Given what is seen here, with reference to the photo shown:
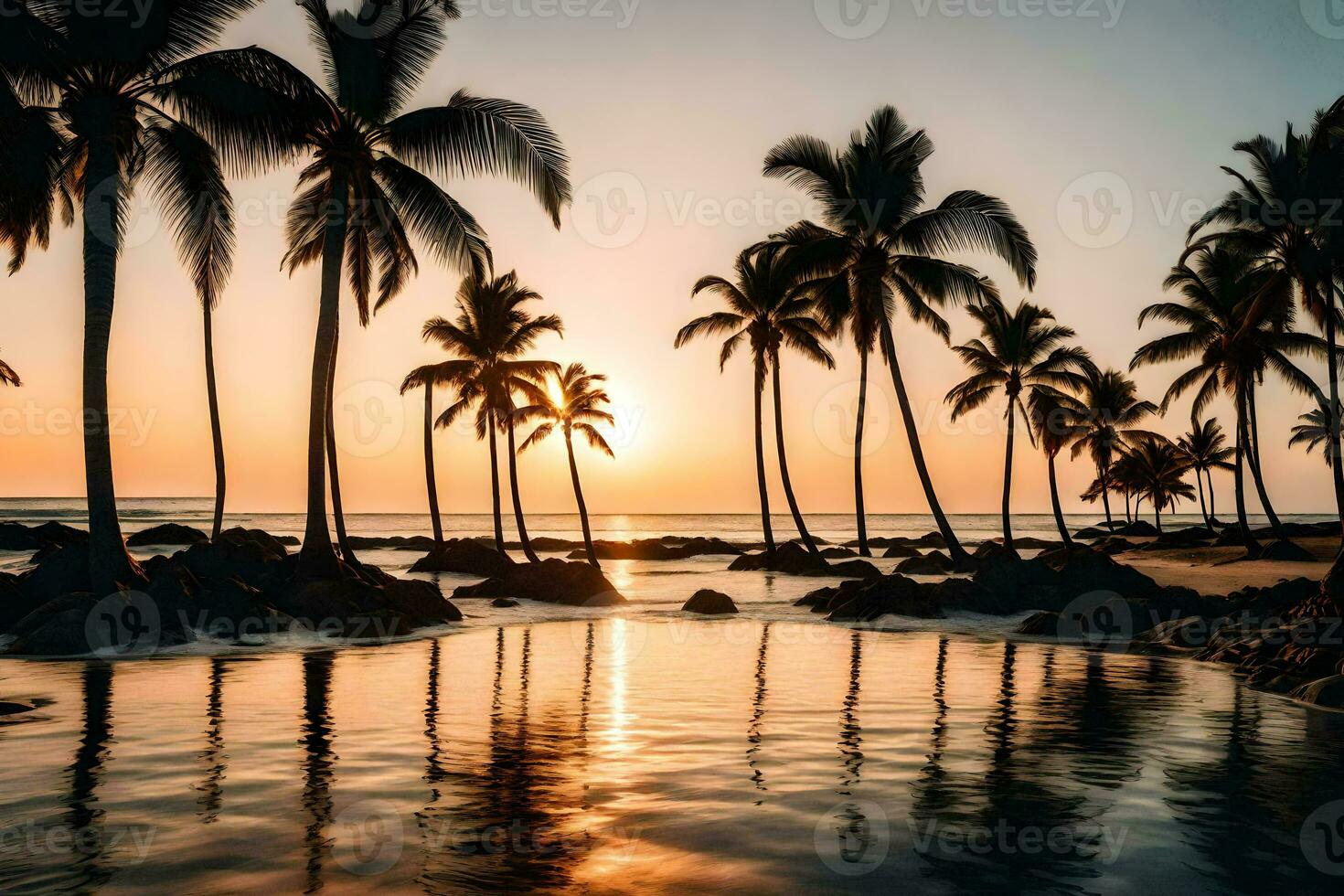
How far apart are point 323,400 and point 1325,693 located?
18.1 m

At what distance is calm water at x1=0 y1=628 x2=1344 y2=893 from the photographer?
206 inches

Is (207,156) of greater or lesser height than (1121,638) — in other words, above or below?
above

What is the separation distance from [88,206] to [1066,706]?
59.0ft

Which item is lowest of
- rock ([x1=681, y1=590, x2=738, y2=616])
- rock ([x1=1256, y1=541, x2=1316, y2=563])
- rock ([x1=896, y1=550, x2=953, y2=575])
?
rock ([x1=896, y1=550, x2=953, y2=575])

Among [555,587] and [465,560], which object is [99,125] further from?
[465,560]

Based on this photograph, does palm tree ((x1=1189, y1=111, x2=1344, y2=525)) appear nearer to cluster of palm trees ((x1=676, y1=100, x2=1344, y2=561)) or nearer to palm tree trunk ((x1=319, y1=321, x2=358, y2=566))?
cluster of palm trees ((x1=676, y1=100, x2=1344, y2=561))

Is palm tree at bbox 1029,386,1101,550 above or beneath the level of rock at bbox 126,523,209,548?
above

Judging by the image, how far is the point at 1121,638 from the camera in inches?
741

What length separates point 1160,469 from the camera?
228ft

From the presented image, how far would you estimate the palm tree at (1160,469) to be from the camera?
223ft

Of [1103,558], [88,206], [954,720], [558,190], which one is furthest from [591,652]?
[1103,558]

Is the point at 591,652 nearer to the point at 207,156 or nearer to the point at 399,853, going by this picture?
the point at 399,853

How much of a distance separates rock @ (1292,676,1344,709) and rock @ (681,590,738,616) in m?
13.8

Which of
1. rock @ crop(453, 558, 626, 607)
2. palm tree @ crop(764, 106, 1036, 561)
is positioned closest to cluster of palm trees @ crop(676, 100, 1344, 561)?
palm tree @ crop(764, 106, 1036, 561)
